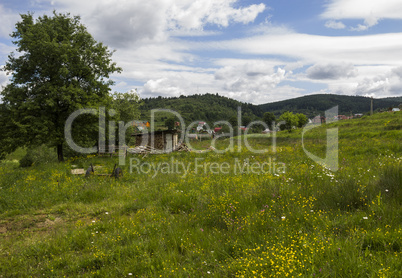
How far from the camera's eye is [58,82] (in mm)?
17828

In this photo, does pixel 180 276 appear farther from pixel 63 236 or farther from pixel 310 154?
pixel 310 154

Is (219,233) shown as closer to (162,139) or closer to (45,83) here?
(45,83)

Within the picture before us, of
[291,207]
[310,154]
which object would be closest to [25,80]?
[291,207]

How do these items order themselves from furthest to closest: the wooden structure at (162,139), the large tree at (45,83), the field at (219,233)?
the wooden structure at (162,139)
the large tree at (45,83)
the field at (219,233)

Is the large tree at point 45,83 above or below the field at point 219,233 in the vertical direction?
above

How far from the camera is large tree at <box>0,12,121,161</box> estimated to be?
16.5 meters

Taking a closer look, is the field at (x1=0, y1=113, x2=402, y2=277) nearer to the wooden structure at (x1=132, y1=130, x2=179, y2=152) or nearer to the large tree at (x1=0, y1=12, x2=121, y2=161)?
the large tree at (x1=0, y1=12, x2=121, y2=161)

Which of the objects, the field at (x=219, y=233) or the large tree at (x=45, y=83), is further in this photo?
the large tree at (x=45, y=83)

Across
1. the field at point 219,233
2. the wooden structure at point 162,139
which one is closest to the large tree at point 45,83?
the field at point 219,233

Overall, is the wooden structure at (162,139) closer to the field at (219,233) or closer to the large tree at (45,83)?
the large tree at (45,83)

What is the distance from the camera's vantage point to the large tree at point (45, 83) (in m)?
16.5

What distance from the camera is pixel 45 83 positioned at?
683 inches

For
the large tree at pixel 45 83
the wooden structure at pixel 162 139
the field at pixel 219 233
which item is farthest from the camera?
the wooden structure at pixel 162 139

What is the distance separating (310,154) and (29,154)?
42.9m
